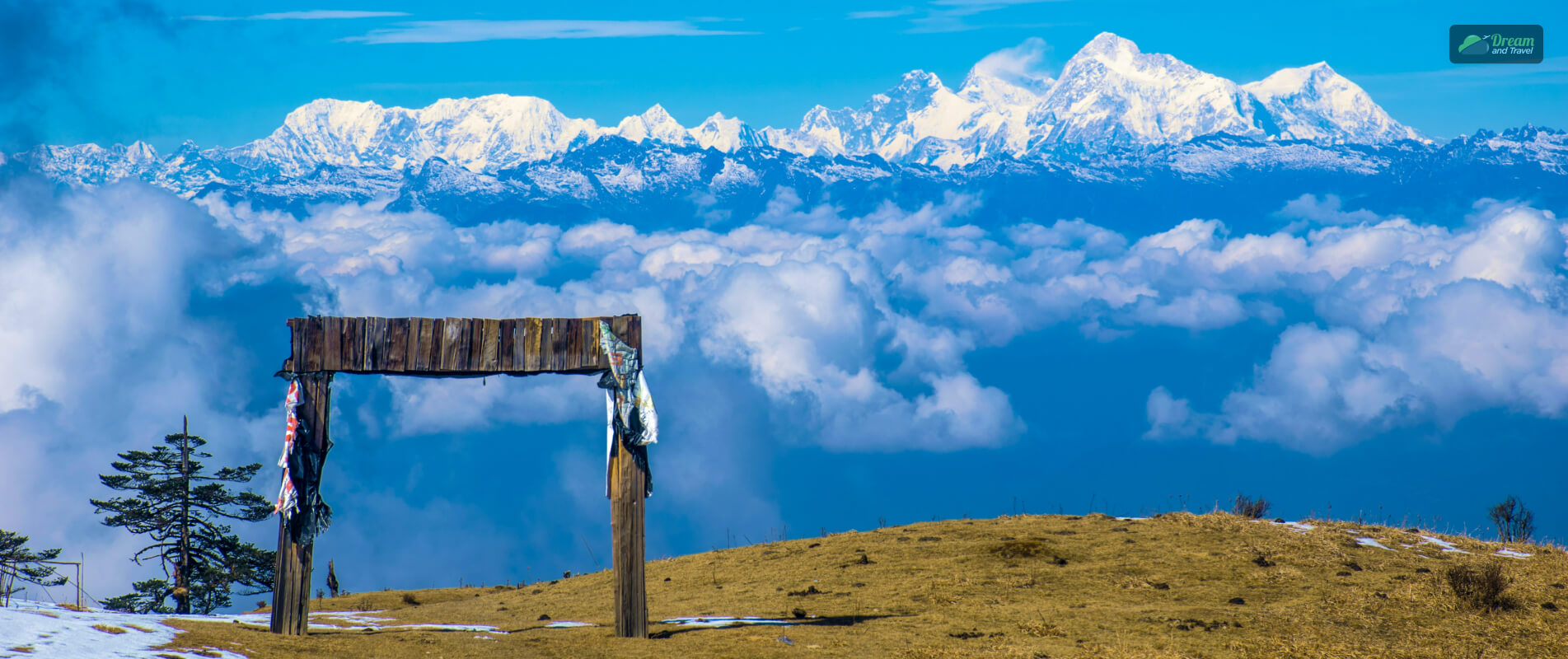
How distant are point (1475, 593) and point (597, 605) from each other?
16477mm

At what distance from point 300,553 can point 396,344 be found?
3.80m

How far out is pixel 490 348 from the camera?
55.9ft

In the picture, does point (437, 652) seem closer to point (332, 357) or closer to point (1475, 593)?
point (332, 357)

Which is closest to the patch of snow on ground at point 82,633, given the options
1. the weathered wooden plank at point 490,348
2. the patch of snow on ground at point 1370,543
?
the weathered wooden plank at point 490,348

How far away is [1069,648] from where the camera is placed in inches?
608

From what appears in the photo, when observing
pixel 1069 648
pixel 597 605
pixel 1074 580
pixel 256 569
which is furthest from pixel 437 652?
pixel 256 569

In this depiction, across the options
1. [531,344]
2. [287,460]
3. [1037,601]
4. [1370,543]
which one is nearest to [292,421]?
[287,460]

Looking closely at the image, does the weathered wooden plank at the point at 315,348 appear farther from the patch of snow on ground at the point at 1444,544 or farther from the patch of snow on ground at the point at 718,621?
the patch of snow on ground at the point at 1444,544

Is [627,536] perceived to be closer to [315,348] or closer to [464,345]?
[464,345]

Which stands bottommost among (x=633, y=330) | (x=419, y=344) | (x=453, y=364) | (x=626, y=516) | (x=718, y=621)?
(x=718, y=621)

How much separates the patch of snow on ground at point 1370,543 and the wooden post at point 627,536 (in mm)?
Result: 17191

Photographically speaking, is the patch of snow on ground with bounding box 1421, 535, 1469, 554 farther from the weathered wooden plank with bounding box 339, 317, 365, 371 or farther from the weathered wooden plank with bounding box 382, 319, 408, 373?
the weathered wooden plank with bounding box 339, 317, 365, 371

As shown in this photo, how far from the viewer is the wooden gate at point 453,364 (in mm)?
16500

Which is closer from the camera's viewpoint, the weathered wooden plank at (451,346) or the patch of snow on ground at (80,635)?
the patch of snow on ground at (80,635)
